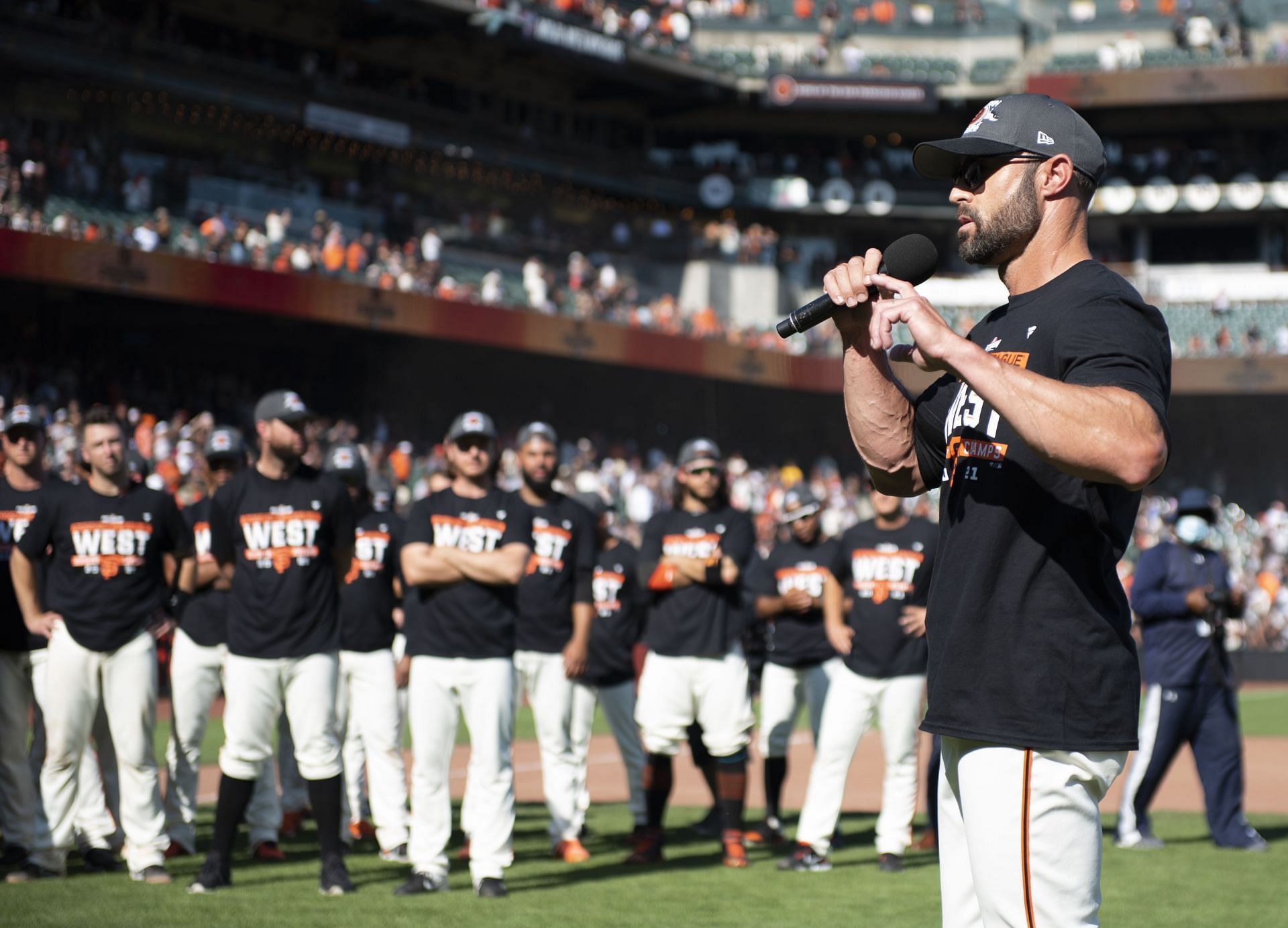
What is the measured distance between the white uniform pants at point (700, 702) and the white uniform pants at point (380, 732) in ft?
5.04

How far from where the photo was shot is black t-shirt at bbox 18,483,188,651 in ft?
Answer: 25.8

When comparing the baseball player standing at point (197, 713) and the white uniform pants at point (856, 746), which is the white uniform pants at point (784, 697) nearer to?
the white uniform pants at point (856, 746)

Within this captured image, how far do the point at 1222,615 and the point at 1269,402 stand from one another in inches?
1279

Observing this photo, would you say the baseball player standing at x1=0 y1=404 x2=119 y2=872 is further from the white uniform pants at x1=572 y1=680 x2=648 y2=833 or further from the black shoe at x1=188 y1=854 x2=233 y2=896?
the white uniform pants at x1=572 y1=680 x2=648 y2=833

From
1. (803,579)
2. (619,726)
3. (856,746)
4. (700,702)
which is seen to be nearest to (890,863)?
(856,746)

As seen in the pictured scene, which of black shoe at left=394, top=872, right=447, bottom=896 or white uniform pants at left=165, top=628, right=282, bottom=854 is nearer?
black shoe at left=394, top=872, right=447, bottom=896

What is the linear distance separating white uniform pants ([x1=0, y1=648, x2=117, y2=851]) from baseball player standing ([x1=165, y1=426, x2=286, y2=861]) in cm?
38

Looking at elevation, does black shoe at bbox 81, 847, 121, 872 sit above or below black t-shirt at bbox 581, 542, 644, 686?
below

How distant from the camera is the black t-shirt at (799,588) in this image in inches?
395

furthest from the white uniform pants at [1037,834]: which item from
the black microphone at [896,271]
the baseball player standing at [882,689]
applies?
the baseball player standing at [882,689]

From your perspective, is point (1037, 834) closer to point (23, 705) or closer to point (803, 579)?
point (23, 705)

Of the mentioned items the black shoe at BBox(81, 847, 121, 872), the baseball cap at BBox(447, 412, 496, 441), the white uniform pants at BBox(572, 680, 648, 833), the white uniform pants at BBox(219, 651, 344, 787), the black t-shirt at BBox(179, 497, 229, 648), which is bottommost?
the black shoe at BBox(81, 847, 121, 872)

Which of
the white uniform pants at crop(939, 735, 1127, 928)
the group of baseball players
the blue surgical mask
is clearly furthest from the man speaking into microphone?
the blue surgical mask

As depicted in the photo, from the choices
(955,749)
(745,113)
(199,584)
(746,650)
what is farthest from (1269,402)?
(955,749)
